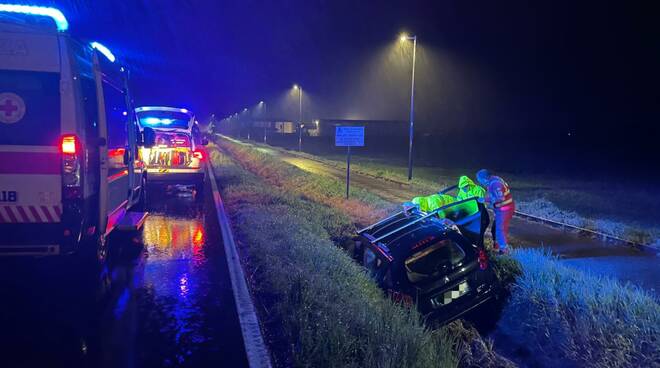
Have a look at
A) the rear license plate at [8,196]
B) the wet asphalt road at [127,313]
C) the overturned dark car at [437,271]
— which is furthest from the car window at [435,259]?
the rear license plate at [8,196]

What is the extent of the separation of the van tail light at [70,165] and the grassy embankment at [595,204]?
32.4ft

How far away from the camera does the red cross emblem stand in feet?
20.3

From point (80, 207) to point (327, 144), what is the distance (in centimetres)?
6974

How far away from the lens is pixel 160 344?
5.14 metres

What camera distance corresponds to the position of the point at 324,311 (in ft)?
17.5

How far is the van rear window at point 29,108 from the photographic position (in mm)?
6180

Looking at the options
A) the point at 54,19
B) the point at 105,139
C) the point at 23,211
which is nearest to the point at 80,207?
the point at 23,211

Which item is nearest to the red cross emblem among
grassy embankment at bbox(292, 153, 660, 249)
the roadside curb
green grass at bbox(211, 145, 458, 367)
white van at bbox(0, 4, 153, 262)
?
white van at bbox(0, 4, 153, 262)

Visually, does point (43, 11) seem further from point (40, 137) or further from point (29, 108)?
point (40, 137)

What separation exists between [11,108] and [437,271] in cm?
507

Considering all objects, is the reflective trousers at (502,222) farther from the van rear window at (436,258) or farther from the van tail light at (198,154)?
the van tail light at (198,154)

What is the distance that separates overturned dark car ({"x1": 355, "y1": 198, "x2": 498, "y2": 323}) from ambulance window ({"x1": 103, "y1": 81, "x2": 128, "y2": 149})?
3957 millimetres

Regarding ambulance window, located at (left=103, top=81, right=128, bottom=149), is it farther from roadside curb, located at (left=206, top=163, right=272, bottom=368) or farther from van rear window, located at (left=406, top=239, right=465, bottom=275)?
van rear window, located at (left=406, top=239, right=465, bottom=275)

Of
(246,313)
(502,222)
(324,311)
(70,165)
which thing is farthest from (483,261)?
(70,165)
